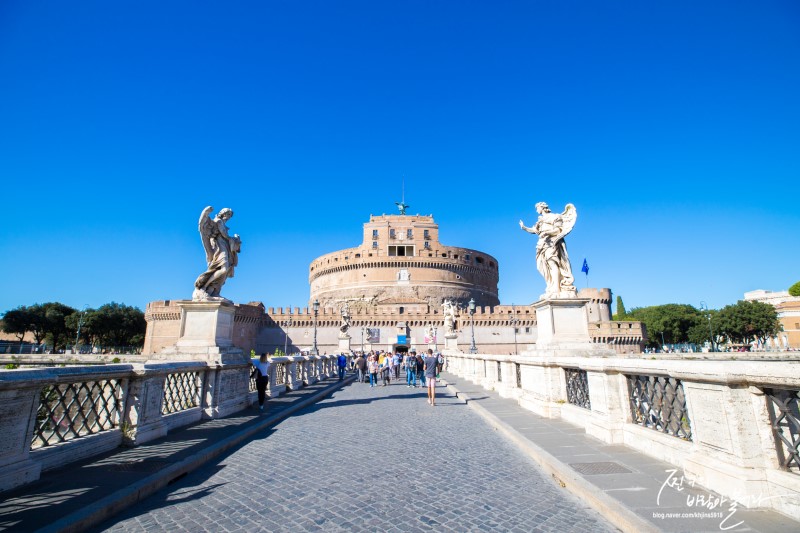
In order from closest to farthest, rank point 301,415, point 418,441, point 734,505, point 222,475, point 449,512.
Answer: point 734,505 → point 449,512 → point 222,475 → point 418,441 → point 301,415

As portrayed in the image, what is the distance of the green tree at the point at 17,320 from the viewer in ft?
159

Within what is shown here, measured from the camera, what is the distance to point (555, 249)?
8070 millimetres

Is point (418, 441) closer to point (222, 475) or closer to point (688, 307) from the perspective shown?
point (222, 475)

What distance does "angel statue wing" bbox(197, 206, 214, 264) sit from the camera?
817 centimetres

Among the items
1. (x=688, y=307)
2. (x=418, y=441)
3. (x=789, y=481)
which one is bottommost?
(x=418, y=441)

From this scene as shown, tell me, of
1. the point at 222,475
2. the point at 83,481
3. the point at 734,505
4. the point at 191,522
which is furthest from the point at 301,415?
the point at 734,505

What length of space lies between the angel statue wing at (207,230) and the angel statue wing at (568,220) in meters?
7.05

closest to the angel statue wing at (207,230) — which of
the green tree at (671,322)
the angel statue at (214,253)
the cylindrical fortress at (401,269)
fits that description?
the angel statue at (214,253)

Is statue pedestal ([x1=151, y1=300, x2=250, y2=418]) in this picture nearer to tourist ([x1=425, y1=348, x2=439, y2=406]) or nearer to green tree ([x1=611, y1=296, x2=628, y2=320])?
tourist ([x1=425, y1=348, x2=439, y2=406])

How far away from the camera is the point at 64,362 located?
13570 mm

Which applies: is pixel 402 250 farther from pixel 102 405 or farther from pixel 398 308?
pixel 102 405

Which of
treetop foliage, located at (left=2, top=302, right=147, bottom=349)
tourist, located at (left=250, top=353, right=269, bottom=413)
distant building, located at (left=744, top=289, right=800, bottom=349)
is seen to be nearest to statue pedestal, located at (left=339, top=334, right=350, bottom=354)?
tourist, located at (left=250, top=353, right=269, bottom=413)

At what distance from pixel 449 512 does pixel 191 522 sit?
209cm

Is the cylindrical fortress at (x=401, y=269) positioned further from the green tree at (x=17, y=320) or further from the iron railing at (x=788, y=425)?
the iron railing at (x=788, y=425)
